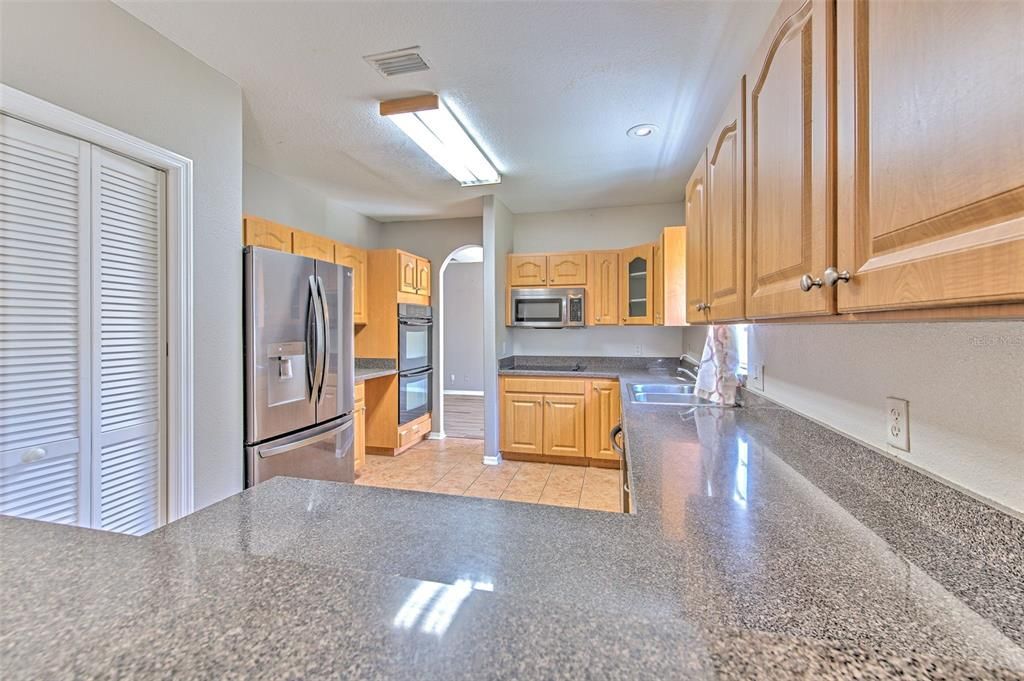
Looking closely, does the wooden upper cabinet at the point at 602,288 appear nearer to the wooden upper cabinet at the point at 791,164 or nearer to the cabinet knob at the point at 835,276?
the wooden upper cabinet at the point at 791,164

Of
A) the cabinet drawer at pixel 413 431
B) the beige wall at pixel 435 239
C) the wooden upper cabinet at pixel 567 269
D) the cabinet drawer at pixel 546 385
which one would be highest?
the beige wall at pixel 435 239

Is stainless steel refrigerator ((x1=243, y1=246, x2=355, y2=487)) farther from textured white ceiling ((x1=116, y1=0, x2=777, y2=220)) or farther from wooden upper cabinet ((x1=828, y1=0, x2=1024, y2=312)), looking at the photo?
wooden upper cabinet ((x1=828, y1=0, x2=1024, y2=312))

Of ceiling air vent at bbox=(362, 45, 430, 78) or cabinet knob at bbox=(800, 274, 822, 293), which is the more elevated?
ceiling air vent at bbox=(362, 45, 430, 78)

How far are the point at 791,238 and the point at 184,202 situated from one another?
227 cm

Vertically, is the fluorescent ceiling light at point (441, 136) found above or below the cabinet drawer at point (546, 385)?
above

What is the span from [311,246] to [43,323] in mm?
2112

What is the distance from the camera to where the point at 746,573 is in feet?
2.23

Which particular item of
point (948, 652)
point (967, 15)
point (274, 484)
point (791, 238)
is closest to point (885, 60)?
point (967, 15)

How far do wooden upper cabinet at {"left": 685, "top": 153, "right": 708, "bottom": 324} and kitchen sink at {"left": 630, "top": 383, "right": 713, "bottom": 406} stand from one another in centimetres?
97

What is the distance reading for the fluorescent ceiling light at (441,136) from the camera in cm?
227

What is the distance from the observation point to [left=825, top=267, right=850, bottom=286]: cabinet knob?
2.12ft

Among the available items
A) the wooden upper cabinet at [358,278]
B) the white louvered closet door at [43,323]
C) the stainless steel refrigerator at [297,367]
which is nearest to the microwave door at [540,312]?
the wooden upper cabinet at [358,278]

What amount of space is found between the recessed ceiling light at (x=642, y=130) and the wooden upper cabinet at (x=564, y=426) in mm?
2166

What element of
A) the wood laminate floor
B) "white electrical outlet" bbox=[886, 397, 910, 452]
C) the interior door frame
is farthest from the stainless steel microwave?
"white electrical outlet" bbox=[886, 397, 910, 452]
